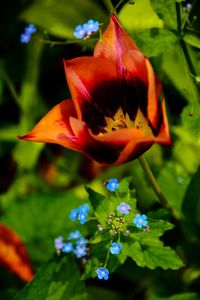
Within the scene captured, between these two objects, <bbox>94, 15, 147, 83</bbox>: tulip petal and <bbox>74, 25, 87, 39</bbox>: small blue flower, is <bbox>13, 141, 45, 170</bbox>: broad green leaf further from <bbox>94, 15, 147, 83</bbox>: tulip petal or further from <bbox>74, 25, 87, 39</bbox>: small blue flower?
<bbox>94, 15, 147, 83</bbox>: tulip petal

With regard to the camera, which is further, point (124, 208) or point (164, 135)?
point (124, 208)

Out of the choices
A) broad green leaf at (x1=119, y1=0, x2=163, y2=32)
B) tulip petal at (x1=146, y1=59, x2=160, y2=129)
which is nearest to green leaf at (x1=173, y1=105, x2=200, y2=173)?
broad green leaf at (x1=119, y1=0, x2=163, y2=32)

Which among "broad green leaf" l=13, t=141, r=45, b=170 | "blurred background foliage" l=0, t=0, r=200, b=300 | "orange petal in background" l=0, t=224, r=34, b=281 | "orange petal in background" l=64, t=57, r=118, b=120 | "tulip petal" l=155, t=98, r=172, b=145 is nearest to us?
"tulip petal" l=155, t=98, r=172, b=145

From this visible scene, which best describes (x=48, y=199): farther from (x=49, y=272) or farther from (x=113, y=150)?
(x=113, y=150)

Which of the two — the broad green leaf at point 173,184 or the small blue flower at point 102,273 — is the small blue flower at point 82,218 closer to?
the small blue flower at point 102,273

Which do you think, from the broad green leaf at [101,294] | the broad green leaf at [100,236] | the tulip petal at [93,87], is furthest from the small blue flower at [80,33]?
the broad green leaf at [101,294]

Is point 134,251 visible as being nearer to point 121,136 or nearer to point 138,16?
point 121,136

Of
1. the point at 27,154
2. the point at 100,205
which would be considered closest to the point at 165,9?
the point at 100,205
